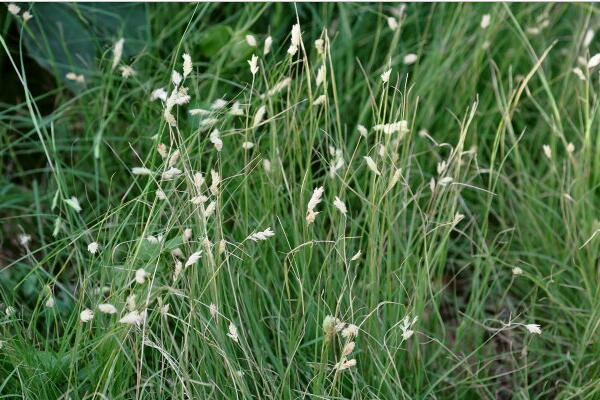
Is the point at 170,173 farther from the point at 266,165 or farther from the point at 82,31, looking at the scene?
the point at 82,31

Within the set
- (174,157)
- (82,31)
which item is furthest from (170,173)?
(82,31)

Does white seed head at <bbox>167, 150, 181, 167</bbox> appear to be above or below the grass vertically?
above

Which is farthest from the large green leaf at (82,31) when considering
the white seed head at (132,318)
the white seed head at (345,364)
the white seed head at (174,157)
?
the white seed head at (345,364)

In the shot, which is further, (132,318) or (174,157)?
(174,157)

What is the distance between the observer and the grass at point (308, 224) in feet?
5.02

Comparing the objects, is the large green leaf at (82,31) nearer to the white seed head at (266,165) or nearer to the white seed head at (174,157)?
the white seed head at (266,165)

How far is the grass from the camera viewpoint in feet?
5.02

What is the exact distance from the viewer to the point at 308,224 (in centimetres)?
147

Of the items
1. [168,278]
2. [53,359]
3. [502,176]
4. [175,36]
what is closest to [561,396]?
[502,176]

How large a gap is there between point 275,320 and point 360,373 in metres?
0.19

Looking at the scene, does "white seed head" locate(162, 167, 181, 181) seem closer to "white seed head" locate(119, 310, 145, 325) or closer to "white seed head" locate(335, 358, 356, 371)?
"white seed head" locate(119, 310, 145, 325)

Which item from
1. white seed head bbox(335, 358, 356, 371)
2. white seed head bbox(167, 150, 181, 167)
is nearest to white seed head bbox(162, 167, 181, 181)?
white seed head bbox(167, 150, 181, 167)

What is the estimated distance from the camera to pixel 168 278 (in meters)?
1.67

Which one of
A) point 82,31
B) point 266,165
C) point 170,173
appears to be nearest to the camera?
point 170,173
